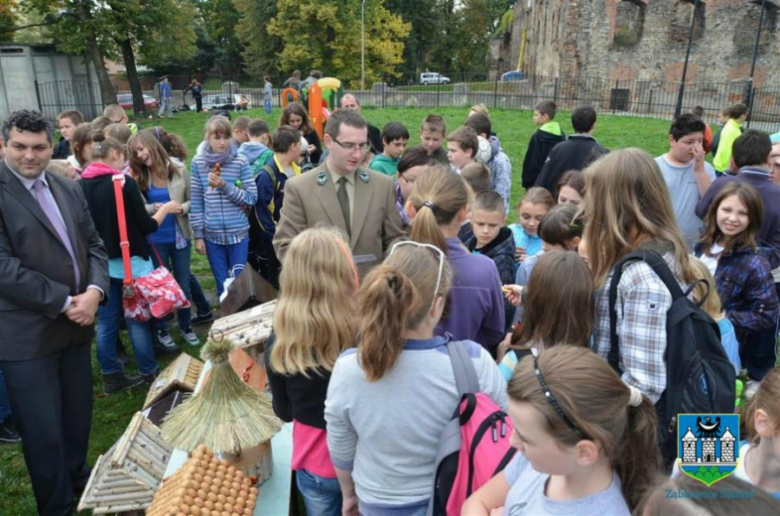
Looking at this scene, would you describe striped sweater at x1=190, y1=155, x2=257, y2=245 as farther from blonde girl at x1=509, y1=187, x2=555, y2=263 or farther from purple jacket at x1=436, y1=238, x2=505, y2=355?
purple jacket at x1=436, y1=238, x2=505, y2=355

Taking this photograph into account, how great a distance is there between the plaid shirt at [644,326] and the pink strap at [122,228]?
3.75 m

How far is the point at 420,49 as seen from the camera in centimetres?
5038

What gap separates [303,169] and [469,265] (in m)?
3.73

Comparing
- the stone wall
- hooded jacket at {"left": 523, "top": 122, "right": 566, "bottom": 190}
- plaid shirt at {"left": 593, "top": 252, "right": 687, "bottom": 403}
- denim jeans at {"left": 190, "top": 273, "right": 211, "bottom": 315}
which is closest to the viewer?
plaid shirt at {"left": 593, "top": 252, "right": 687, "bottom": 403}

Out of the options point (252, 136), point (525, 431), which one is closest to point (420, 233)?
point (525, 431)

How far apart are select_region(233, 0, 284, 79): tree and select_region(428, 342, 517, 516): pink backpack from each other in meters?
A: 40.2

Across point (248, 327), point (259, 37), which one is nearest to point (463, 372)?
point (248, 327)

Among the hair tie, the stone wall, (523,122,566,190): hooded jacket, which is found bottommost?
the hair tie

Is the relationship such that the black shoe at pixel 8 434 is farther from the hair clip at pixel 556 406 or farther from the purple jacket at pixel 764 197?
the purple jacket at pixel 764 197

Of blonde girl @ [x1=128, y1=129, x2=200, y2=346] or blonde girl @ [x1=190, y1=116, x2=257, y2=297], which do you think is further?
blonde girl @ [x1=190, y1=116, x2=257, y2=297]

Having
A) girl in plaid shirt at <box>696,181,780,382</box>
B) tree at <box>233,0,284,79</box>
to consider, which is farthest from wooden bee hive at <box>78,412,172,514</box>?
tree at <box>233,0,284,79</box>

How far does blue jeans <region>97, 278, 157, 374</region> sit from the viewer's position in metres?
4.82

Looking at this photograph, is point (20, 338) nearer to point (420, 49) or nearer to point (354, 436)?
point (354, 436)

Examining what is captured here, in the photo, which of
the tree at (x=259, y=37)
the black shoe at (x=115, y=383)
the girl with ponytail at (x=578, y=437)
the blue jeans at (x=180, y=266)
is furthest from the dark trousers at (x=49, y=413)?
the tree at (x=259, y=37)
